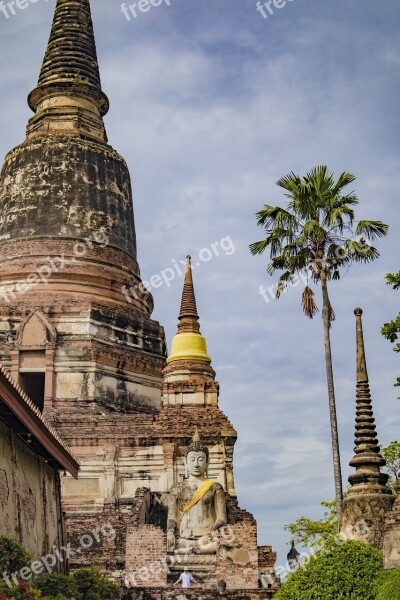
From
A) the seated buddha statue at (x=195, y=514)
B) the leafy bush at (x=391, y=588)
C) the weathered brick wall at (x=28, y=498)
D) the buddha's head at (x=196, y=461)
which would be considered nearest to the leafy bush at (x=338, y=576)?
the leafy bush at (x=391, y=588)

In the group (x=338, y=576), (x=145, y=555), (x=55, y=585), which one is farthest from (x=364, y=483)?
(x=55, y=585)

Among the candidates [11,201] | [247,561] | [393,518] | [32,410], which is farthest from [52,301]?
[393,518]

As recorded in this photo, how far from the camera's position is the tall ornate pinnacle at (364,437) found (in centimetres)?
1694

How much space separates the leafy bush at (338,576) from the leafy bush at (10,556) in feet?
11.7

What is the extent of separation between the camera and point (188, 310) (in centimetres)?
3119

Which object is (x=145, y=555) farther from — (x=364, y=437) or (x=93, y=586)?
(x=364, y=437)

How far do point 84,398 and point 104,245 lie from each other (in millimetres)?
6088

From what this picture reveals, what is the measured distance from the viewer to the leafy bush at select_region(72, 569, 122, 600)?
15273mm

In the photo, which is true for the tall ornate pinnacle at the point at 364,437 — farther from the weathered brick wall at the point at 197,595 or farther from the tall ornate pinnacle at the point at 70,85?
the tall ornate pinnacle at the point at 70,85

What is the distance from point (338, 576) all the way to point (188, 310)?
19.3 metres

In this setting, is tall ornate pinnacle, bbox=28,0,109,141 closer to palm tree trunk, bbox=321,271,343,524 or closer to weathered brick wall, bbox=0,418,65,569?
palm tree trunk, bbox=321,271,343,524

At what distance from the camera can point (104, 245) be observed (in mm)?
31156

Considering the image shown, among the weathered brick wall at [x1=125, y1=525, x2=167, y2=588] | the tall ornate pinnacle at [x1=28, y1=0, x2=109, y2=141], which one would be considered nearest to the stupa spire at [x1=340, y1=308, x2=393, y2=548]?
the weathered brick wall at [x1=125, y1=525, x2=167, y2=588]

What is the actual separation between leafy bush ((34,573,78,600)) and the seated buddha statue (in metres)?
6.81
